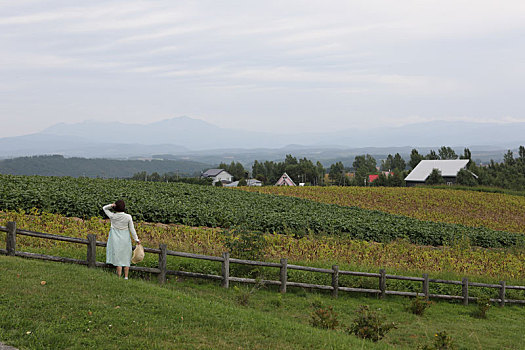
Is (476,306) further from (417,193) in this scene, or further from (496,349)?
(417,193)

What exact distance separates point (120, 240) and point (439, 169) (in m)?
86.1

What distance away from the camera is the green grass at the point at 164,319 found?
24.0ft

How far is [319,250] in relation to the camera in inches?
695

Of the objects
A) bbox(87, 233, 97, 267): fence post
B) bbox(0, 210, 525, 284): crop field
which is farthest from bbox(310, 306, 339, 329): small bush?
bbox(87, 233, 97, 267): fence post

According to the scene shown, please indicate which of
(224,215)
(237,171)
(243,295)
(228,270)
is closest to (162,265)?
(228,270)

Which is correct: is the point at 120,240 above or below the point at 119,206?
below

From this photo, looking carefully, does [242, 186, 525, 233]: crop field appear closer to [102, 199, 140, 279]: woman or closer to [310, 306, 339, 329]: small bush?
[310, 306, 339, 329]: small bush

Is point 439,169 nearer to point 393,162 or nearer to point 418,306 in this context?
point 418,306

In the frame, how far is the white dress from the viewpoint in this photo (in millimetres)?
10969

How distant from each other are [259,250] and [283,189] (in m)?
40.2

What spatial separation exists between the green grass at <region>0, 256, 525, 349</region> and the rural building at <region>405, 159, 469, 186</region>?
7708 centimetres

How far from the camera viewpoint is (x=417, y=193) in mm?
55125

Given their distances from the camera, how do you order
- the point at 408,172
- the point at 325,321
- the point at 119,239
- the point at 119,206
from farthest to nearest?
the point at 408,172, the point at 119,239, the point at 119,206, the point at 325,321

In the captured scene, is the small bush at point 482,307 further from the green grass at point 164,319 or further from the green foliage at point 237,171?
the green foliage at point 237,171
